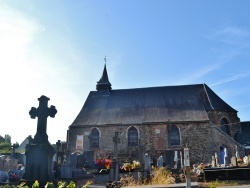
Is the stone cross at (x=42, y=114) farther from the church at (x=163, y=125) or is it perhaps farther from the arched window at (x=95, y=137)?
the arched window at (x=95, y=137)

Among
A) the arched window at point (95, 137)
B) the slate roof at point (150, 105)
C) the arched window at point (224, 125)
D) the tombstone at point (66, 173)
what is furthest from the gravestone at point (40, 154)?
the arched window at point (224, 125)

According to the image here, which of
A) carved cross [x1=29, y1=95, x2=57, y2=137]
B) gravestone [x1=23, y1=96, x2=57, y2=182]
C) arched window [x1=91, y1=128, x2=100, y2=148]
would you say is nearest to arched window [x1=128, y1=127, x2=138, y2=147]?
arched window [x1=91, y1=128, x2=100, y2=148]

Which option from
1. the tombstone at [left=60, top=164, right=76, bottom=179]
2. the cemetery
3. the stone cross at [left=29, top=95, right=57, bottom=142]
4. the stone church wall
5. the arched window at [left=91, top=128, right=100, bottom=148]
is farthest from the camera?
the arched window at [left=91, top=128, right=100, bottom=148]

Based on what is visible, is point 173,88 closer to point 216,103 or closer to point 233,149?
point 216,103

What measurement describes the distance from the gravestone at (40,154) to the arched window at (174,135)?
651 inches

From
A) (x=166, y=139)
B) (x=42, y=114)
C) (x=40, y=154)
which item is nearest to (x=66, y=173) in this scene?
(x=40, y=154)

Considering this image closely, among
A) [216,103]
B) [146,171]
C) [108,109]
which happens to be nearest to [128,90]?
[108,109]

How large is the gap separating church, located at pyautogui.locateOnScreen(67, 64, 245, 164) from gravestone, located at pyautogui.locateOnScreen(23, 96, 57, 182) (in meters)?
14.9

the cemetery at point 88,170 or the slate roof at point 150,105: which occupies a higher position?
the slate roof at point 150,105

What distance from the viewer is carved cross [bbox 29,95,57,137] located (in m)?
9.34

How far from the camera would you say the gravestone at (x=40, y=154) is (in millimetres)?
8625

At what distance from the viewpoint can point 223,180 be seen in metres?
10.4

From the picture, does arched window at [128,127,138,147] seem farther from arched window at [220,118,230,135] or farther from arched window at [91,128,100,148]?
arched window at [220,118,230,135]

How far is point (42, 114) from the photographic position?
9.50 m
